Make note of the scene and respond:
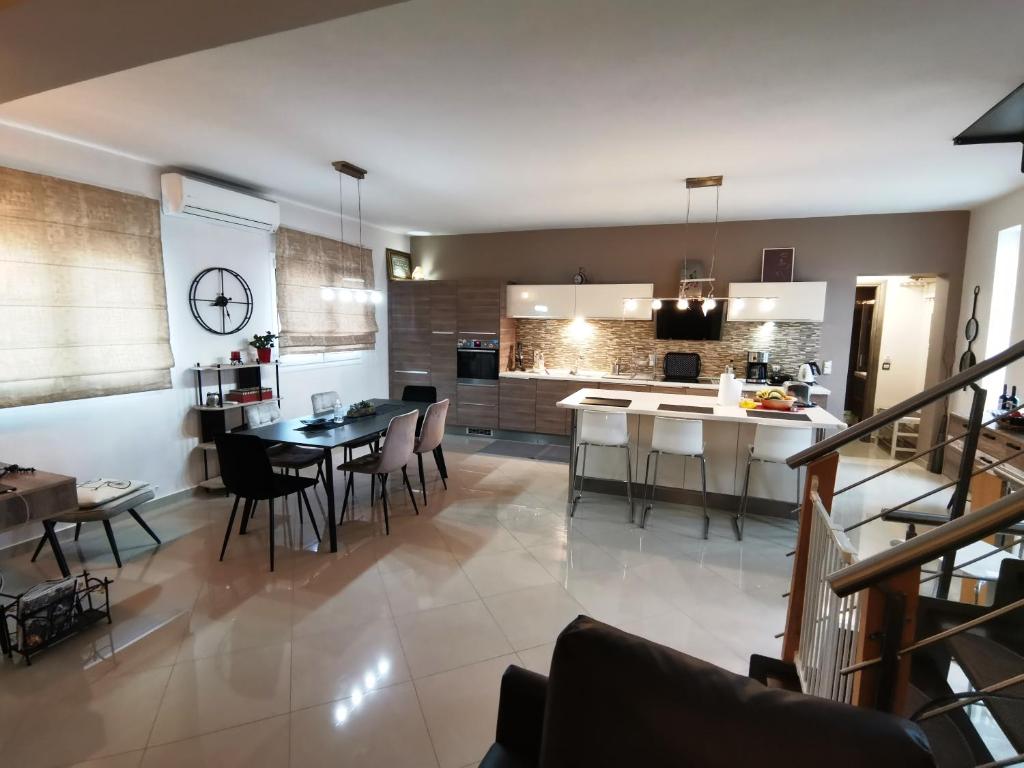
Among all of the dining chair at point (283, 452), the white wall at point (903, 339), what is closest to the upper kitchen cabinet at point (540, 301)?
the dining chair at point (283, 452)

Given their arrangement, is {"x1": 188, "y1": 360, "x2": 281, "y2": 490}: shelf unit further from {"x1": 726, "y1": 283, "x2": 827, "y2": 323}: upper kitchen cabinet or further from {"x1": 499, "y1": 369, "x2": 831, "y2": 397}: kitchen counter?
{"x1": 726, "y1": 283, "x2": 827, "y2": 323}: upper kitchen cabinet

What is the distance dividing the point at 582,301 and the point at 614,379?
3.60 ft

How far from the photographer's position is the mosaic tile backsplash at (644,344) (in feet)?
18.7

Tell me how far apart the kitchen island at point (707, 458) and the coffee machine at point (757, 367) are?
5.17 feet

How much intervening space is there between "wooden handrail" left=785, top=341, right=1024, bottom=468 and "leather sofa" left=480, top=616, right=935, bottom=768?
104 cm

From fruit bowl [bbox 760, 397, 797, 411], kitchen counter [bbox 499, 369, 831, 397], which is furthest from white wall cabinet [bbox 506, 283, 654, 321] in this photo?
fruit bowl [bbox 760, 397, 797, 411]

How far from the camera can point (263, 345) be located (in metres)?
4.73

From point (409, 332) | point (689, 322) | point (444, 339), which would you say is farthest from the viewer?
point (409, 332)

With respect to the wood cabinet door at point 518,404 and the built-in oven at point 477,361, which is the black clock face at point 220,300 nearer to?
the built-in oven at point 477,361

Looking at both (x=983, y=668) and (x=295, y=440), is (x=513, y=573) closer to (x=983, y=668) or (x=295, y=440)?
(x=295, y=440)

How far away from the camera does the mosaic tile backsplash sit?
571 cm

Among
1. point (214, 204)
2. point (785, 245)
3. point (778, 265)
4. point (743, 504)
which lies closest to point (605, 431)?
point (743, 504)

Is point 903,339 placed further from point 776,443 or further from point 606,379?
point 776,443

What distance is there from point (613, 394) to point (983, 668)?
3.33 metres
